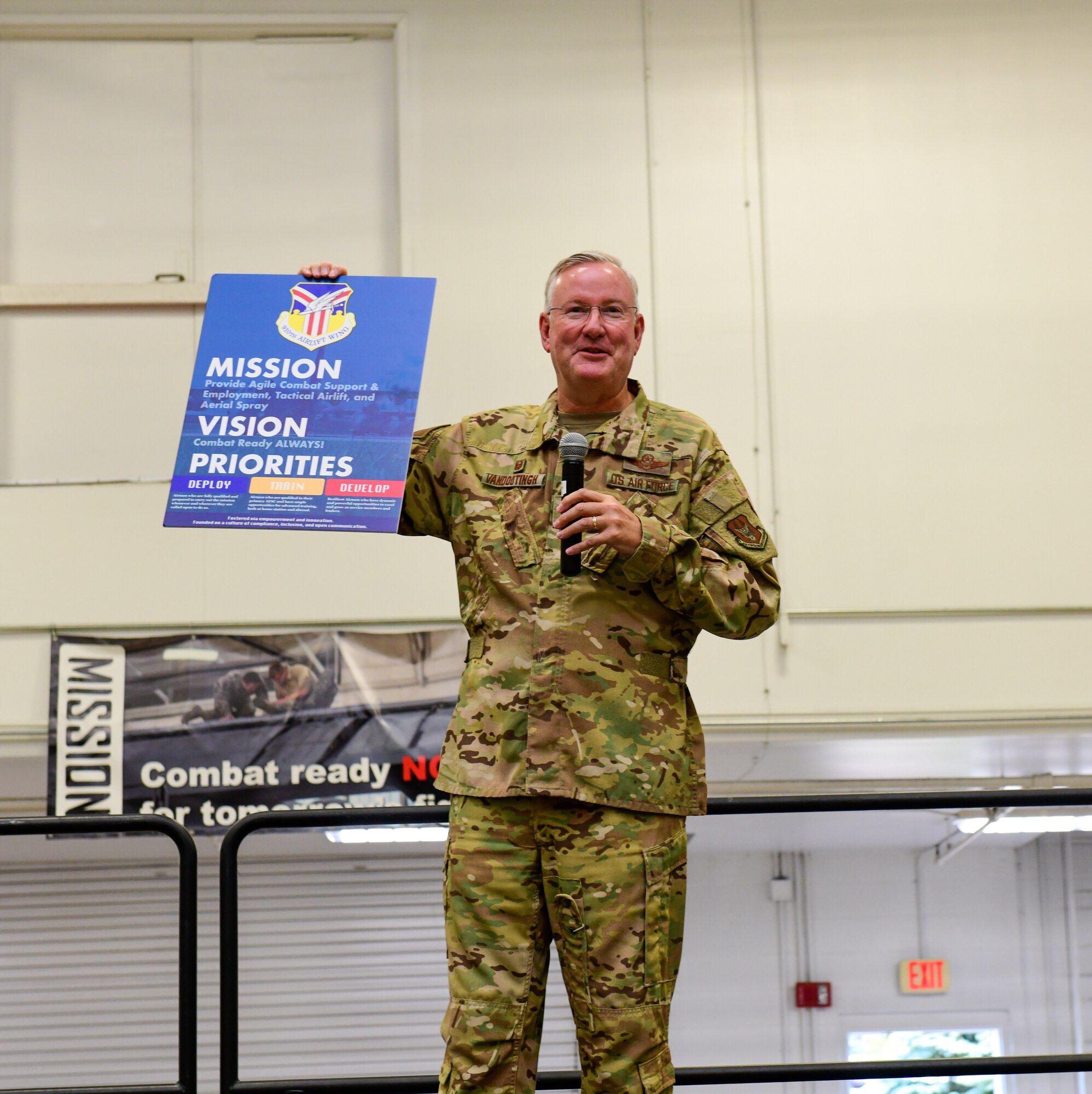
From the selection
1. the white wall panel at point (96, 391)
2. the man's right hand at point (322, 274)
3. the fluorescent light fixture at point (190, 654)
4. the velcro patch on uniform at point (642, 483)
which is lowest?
the fluorescent light fixture at point (190, 654)

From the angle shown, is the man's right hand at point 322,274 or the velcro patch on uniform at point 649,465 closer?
the velcro patch on uniform at point 649,465

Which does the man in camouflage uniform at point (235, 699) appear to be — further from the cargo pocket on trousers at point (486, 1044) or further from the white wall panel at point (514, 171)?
the cargo pocket on trousers at point (486, 1044)

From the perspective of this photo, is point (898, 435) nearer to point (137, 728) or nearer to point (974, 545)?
point (974, 545)

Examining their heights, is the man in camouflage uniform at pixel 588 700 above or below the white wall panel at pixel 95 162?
below

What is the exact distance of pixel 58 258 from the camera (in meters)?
6.39

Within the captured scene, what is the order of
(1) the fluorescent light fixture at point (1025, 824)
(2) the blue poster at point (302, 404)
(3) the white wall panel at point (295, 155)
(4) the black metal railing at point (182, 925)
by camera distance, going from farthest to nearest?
1. (1) the fluorescent light fixture at point (1025, 824)
2. (3) the white wall panel at point (295, 155)
3. (4) the black metal railing at point (182, 925)
4. (2) the blue poster at point (302, 404)

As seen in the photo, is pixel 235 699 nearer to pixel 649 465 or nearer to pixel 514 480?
pixel 514 480

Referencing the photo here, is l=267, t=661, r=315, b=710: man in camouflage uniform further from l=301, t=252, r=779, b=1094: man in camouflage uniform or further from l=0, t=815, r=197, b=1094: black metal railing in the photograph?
l=301, t=252, r=779, b=1094: man in camouflage uniform

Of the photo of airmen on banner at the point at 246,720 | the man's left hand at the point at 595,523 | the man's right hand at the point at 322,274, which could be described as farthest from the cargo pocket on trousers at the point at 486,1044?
the photo of airmen on banner at the point at 246,720

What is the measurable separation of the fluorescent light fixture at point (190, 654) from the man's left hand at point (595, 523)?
455 cm

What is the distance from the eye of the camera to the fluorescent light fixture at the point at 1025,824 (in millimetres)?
9023

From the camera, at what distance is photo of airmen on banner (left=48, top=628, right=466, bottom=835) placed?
607cm

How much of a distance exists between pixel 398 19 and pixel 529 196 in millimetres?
1030

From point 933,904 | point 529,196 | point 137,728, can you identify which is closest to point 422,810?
point 137,728
